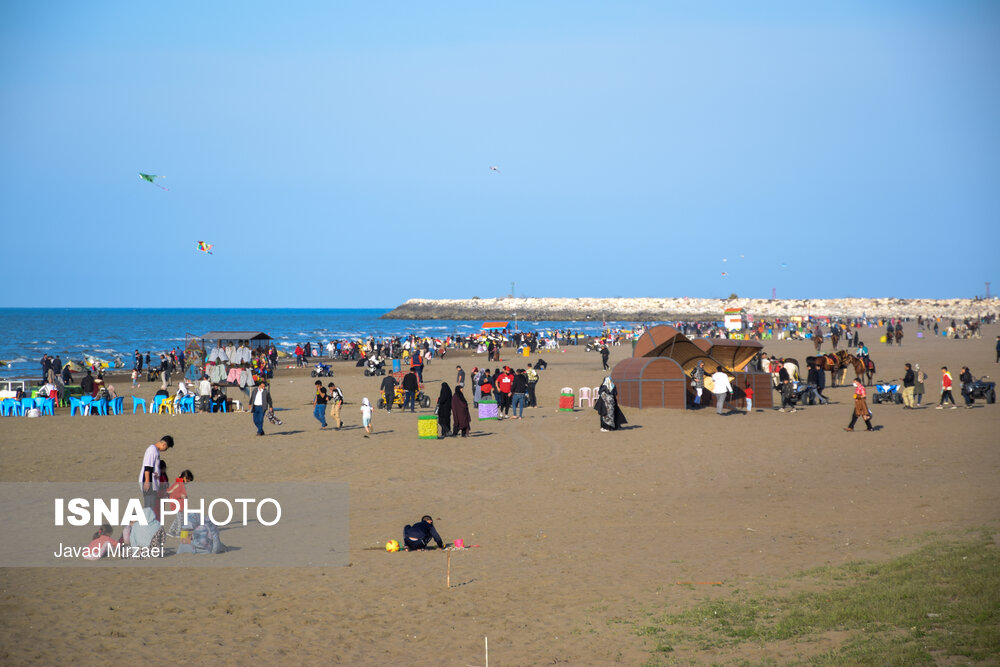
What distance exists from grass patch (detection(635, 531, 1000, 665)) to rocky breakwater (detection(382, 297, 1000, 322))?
115m

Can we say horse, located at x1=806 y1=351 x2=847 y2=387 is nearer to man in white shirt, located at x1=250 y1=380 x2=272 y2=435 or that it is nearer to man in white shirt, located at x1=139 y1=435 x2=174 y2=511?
man in white shirt, located at x1=250 y1=380 x2=272 y2=435

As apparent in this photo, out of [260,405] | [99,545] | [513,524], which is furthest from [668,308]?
[99,545]

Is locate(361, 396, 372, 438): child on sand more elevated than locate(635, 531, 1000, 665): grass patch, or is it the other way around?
locate(361, 396, 372, 438): child on sand

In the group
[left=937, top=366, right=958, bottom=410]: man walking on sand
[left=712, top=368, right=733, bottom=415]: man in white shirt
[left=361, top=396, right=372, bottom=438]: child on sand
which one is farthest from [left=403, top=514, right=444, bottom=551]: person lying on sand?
[left=937, top=366, right=958, bottom=410]: man walking on sand

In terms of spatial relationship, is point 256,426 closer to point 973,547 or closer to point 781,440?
point 781,440

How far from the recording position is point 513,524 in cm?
1241

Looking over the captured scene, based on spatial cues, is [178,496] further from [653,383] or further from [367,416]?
[653,383]

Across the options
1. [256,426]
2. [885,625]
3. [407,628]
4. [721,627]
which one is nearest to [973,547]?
[885,625]

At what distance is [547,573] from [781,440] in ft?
35.1

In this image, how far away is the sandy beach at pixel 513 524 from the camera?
8086 mm

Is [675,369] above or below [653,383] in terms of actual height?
above

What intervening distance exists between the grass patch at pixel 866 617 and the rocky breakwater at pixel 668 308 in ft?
379

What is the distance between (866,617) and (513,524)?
559cm

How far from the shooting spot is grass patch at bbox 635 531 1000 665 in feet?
22.8
